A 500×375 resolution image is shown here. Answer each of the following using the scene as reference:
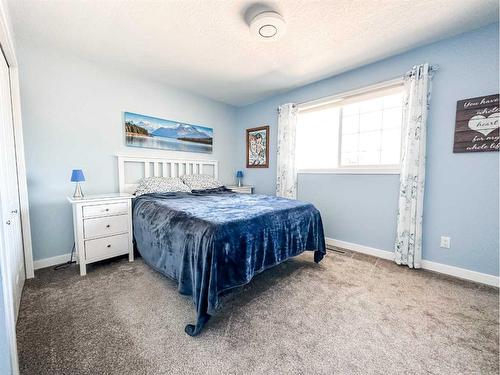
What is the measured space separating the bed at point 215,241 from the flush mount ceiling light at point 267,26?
1651mm

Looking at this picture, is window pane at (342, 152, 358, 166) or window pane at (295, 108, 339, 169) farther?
window pane at (295, 108, 339, 169)

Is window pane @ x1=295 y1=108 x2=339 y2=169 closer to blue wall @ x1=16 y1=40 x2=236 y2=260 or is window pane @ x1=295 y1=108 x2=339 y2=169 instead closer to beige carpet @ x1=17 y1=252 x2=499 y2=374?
beige carpet @ x1=17 y1=252 x2=499 y2=374

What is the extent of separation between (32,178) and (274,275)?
9.38 ft

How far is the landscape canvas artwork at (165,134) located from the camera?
9.73 feet

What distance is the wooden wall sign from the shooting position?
1948mm

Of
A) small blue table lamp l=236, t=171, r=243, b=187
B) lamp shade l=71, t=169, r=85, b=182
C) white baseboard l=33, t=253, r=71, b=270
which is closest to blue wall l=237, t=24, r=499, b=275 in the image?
small blue table lamp l=236, t=171, r=243, b=187

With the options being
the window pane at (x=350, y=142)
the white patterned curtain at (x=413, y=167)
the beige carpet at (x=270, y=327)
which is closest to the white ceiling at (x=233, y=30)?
the white patterned curtain at (x=413, y=167)

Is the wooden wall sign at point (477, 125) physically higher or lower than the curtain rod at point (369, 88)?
lower

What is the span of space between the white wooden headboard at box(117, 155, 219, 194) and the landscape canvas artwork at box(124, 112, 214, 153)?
0.67ft

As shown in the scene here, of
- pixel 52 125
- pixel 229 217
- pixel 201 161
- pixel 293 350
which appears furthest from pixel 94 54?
pixel 293 350

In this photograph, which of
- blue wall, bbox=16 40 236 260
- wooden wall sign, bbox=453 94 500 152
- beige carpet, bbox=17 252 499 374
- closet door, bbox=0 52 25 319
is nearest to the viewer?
beige carpet, bbox=17 252 499 374

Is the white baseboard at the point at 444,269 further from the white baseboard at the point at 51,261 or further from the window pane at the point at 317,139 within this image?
the white baseboard at the point at 51,261

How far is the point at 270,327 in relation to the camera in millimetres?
1452

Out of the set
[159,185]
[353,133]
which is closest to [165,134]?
[159,185]
